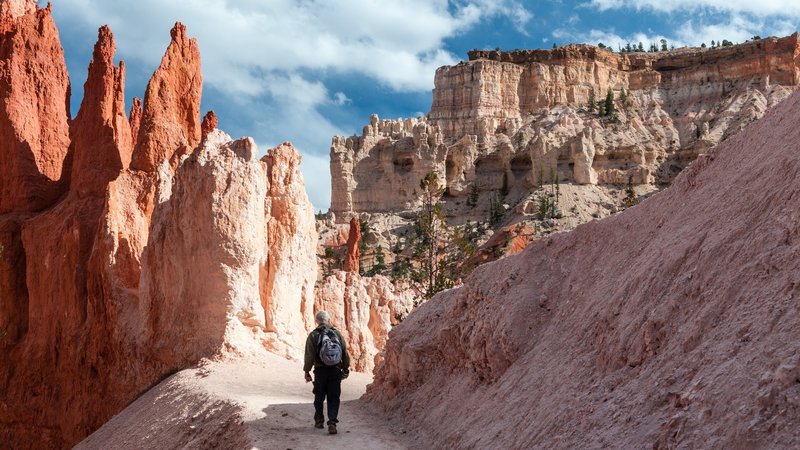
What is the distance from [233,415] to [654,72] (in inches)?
4222

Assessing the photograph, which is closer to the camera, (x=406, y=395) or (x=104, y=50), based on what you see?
(x=406, y=395)

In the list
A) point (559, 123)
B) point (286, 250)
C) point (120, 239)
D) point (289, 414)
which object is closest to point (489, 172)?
point (559, 123)

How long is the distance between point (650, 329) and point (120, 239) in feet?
61.0

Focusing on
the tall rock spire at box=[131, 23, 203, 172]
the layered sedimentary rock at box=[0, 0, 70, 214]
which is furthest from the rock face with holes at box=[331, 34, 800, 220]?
the tall rock spire at box=[131, 23, 203, 172]

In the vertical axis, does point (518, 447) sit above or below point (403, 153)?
below

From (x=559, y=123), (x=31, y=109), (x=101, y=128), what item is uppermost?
(x=559, y=123)

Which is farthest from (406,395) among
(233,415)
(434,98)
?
(434,98)

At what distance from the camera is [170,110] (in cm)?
2483

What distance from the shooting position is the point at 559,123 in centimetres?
9244

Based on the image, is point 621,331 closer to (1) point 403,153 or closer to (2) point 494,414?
(2) point 494,414

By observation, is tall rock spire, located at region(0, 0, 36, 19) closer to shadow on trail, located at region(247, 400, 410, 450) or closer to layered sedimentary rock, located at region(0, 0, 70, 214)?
layered sedimentary rock, located at region(0, 0, 70, 214)

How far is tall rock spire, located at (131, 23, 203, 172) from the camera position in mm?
23312

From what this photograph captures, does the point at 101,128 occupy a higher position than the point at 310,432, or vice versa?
the point at 101,128

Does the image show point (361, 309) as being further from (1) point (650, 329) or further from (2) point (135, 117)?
(1) point (650, 329)
